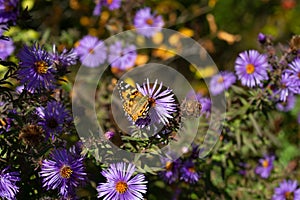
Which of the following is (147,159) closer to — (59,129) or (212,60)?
(59,129)

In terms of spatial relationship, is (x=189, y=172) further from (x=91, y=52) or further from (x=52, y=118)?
(x=91, y=52)

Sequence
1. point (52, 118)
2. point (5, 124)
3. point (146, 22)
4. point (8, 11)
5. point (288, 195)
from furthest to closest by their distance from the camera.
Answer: point (146, 22) < point (288, 195) < point (52, 118) < point (5, 124) < point (8, 11)

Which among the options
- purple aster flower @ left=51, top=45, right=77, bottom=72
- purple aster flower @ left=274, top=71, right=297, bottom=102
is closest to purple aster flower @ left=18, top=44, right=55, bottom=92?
purple aster flower @ left=51, top=45, right=77, bottom=72

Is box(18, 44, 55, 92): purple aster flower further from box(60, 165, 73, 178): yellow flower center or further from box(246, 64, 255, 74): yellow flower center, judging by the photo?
box(246, 64, 255, 74): yellow flower center

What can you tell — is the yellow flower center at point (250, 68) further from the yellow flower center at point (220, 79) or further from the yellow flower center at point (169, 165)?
the yellow flower center at point (169, 165)

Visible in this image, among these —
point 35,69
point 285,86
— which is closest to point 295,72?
point 285,86

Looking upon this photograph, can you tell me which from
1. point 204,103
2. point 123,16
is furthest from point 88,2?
point 204,103
